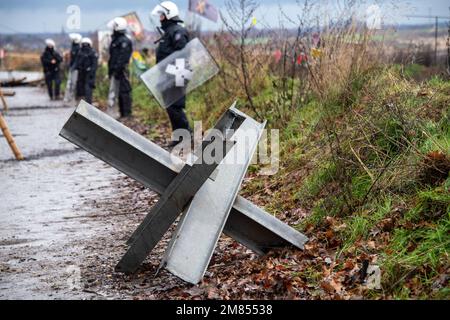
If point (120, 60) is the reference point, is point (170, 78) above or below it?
above

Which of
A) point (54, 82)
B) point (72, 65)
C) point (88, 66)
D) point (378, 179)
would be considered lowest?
point (54, 82)

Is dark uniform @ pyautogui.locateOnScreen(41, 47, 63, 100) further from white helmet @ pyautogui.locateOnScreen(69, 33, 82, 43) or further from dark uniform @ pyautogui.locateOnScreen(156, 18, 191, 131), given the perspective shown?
dark uniform @ pyautogui.locateOnScreen(156, 18, 191, 131)

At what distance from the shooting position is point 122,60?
760 inches

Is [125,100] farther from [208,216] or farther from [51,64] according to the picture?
[208,216]

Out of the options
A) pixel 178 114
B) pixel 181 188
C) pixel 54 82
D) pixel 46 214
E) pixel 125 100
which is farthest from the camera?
pixel 54 82

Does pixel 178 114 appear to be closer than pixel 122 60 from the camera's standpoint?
Yes

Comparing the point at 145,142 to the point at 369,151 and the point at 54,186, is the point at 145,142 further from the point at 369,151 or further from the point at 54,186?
the point at 54,186

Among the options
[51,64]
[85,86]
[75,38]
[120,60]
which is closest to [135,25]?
[51,64]

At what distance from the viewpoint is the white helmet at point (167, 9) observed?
13562mm

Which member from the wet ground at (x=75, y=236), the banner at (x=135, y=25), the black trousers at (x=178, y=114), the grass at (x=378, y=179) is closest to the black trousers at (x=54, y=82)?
the banner at (x=135, y=25)

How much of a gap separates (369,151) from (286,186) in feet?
4.23

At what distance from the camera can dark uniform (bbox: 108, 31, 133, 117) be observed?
1928 centimetres

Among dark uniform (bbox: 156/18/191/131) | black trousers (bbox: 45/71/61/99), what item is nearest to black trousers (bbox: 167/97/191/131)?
dark uniform (bbox: 156/18/191/131)

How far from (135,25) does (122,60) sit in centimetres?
1607
